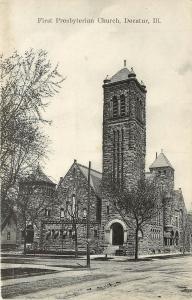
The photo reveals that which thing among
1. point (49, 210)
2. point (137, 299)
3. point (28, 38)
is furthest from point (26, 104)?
point (49, 210)

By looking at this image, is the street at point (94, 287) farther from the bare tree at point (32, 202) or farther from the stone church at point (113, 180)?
the stone church at point (113, 180)

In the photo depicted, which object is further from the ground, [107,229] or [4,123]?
[4,123]

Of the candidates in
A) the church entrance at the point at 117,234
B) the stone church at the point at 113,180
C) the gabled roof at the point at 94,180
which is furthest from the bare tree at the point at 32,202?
the church entrance at the point at 117,234

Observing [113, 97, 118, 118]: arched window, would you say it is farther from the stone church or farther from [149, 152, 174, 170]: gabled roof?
[149, 152, 174, 170]: gabled roof

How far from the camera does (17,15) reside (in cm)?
1319

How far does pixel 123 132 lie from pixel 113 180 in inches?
168

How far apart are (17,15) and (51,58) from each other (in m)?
1.83

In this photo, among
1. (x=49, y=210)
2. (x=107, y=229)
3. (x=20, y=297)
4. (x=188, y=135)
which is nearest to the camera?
(x=20, y=297)

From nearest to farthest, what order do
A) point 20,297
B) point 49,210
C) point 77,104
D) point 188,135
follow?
point 20,297
point 188,135
point 77,104
point 49,210

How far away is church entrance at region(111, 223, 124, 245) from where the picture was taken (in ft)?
130

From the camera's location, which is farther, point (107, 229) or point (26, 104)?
point (107, 229)

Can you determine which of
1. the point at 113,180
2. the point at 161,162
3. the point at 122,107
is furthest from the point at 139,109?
the point at 161,162

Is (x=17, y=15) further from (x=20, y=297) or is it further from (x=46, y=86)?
(x=20, y=297)

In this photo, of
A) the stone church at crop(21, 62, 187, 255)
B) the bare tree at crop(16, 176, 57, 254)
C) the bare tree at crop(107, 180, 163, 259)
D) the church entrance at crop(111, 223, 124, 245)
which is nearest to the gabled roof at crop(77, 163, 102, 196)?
the stone church at crop(21, 62, 187, 255)
